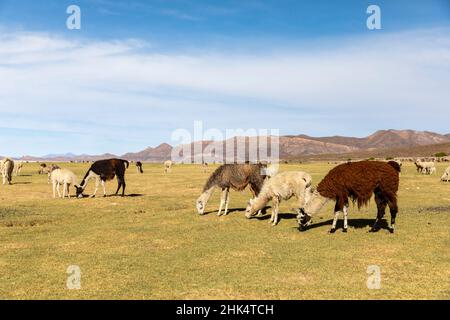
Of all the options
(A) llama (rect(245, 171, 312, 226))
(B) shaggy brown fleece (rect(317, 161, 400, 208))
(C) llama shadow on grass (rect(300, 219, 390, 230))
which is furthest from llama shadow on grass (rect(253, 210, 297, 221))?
(B) shaggy brown fleece (rect(317, 161, 400, 208))

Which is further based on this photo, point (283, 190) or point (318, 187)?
point (283, 190)

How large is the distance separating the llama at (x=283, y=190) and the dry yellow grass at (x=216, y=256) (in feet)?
2.86

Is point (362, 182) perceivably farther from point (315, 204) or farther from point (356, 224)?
point (356, 224)

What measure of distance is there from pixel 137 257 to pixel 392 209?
9.68 metres

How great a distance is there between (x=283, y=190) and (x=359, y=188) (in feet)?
12.5

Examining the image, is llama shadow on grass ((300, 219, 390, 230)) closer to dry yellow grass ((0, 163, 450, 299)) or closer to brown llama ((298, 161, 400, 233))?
dry yellow grass ((0, 163, 450, 299))

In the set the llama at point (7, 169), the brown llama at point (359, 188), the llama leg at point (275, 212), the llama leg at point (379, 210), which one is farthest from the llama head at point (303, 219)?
the llama at point (7, 169)

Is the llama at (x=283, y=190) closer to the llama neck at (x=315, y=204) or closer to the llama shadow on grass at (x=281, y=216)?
the llama neck at (x=315, y=204)

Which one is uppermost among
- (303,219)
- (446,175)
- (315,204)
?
(315,204)

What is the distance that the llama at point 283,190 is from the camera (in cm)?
1702

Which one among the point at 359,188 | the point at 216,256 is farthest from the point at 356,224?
the point at 216,256

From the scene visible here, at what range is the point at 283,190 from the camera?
17453mm

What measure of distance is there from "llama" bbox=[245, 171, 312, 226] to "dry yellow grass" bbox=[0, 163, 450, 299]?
34.3 inches
